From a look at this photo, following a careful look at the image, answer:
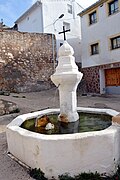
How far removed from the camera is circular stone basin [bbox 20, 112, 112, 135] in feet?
12.1

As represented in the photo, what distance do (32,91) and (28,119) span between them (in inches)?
408

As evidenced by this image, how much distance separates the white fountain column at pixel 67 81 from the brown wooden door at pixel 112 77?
1025cm

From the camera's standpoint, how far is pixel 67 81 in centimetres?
383

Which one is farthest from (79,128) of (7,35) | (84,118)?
(7,35)

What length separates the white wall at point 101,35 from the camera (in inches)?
508

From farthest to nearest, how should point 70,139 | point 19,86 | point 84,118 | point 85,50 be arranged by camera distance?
point 85,50, point 19,86, point 84,118, point 70,139

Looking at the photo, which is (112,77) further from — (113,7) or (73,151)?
(73,151)

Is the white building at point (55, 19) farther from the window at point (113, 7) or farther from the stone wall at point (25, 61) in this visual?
the window at point (113, 7)

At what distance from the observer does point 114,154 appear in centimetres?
295

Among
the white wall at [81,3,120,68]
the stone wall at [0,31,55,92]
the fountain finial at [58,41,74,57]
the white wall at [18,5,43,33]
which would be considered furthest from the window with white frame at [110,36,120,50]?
the fountain finial at [58,41,74,57]

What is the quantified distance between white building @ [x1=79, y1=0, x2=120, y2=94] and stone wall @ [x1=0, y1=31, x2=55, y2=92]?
3.11 m

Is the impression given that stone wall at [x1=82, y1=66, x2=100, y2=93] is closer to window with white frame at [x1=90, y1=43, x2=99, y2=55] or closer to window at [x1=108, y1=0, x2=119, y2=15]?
window with white frame at [x1=90, y1=43, x2=99, y2=55]

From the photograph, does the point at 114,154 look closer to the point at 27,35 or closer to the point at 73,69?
the point at 73,69

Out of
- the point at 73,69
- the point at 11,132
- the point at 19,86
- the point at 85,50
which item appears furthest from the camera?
the point at 85,50
